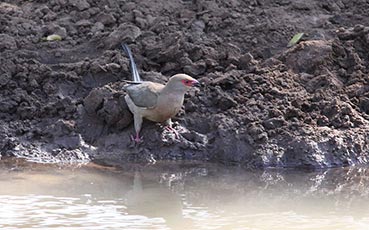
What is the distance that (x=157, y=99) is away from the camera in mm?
9164

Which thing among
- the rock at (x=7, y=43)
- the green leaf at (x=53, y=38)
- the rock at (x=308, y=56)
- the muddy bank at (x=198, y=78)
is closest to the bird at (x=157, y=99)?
the muddy bank at (x=198, y=78)

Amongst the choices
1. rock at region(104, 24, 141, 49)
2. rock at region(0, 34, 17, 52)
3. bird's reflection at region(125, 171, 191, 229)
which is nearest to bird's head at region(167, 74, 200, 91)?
bird's reflection at region(125, 171, 191, 229)

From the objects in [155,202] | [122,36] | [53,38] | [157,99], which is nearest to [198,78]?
[157,99]

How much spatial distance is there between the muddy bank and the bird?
0.16 metres

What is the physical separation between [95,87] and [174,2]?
1907 millimetres

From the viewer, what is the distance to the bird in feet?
30.0

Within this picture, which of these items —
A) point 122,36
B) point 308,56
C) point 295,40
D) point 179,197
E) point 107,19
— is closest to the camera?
point 179,197

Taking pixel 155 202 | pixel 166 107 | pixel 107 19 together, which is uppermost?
pixel 107 19

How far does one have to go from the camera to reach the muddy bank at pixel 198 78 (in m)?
9.17

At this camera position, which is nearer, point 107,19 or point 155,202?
point 155,202

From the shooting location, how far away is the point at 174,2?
1126cm

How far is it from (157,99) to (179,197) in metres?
1.46

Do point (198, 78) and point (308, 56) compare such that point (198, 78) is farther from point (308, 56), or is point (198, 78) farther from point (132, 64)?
point (308, 56)

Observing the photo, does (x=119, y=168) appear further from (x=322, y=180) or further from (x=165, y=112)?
(x=322, y=180)
